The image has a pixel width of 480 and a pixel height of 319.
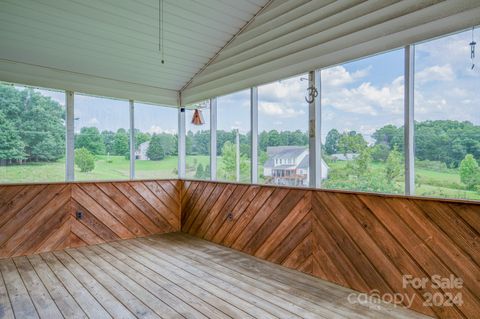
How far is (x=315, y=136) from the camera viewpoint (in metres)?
3.39

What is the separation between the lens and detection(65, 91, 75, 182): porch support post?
14.5 feet

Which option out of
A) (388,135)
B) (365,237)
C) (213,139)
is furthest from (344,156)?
(213,139)

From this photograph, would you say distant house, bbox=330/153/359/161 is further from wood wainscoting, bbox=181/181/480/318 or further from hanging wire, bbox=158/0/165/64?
hanging wire, bbox=158/0/165/64

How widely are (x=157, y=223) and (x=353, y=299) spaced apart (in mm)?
3558

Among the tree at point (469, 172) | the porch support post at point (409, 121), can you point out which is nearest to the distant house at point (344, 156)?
the porch support post at point (409, 121)

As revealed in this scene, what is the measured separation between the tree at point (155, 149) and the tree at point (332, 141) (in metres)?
3.20

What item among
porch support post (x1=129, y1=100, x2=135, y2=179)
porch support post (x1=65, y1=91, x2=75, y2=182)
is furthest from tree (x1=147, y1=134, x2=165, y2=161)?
porch support post (x1=65, y1=91, x2=75, y2=182)

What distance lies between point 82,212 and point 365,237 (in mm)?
3923

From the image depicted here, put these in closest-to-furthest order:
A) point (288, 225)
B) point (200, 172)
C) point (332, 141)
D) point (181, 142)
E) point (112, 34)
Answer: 1. point (332, 141)
2. point (288, 225)
3. point (112, 34)
4. point (200, 172)
5. point (181, 142)

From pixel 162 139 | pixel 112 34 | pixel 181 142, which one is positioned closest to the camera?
pixel 112 34

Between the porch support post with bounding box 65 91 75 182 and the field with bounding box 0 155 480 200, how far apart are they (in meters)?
0.07

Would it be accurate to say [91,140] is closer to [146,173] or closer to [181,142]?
[146,173]

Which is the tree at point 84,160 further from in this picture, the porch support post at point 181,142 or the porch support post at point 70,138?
the porch support post at point 181,142

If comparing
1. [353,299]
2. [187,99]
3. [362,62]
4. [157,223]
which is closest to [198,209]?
[157,223]
